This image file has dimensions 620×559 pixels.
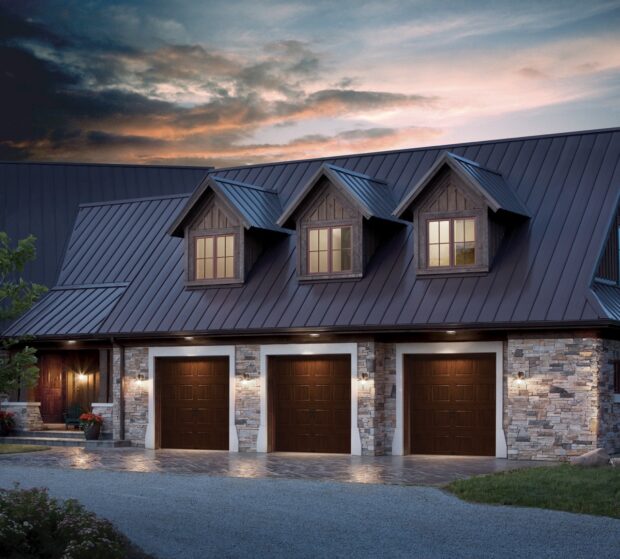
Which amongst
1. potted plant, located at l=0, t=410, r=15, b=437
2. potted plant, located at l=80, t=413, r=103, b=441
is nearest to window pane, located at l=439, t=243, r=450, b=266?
potted plant, located at l=80, t=413, r=103, b=441

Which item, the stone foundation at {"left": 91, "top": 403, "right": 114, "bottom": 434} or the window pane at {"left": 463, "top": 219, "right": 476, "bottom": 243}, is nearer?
the window pane at {"left": 463, "top": 219, "right": 476, "bottom": 243}

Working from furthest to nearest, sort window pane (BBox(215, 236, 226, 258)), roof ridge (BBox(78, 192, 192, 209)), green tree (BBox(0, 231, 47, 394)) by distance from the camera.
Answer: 1. roof ridge (BBox(78, 192, 192, 209))
2. window pane (BBox(215, 236, 226, 258))
3. green tree (BBox(0, 231, 47, 394))

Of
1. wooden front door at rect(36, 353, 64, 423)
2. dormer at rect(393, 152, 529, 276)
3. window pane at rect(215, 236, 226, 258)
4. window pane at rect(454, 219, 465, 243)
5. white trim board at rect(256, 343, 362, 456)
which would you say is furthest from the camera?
wooden front door at rect(36, 353, 64, 423)

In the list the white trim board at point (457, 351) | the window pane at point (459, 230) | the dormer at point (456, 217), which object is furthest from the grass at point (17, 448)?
the window pane at point (459, 230)

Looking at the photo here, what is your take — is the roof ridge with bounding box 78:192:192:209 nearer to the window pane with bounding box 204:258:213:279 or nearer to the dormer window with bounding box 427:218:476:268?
the window pane with bounding box 204:258:213:279

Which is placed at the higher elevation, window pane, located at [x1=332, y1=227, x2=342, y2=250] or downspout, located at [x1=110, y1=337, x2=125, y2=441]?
window pane, located at [x1=332, y1=227, x2=342, y2=250]

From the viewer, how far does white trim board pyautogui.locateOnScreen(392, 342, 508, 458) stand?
995 inches

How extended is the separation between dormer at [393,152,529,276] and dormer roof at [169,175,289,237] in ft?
14.0

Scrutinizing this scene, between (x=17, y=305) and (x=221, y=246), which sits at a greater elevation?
(x=221, y=246)

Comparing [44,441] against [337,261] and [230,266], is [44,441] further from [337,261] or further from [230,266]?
[337,261]

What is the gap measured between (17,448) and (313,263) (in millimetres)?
8794

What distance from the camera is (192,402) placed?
2942 centimetres

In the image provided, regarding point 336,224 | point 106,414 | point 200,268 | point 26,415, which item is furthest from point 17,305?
point 26,415

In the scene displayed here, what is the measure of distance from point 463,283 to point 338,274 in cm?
332
